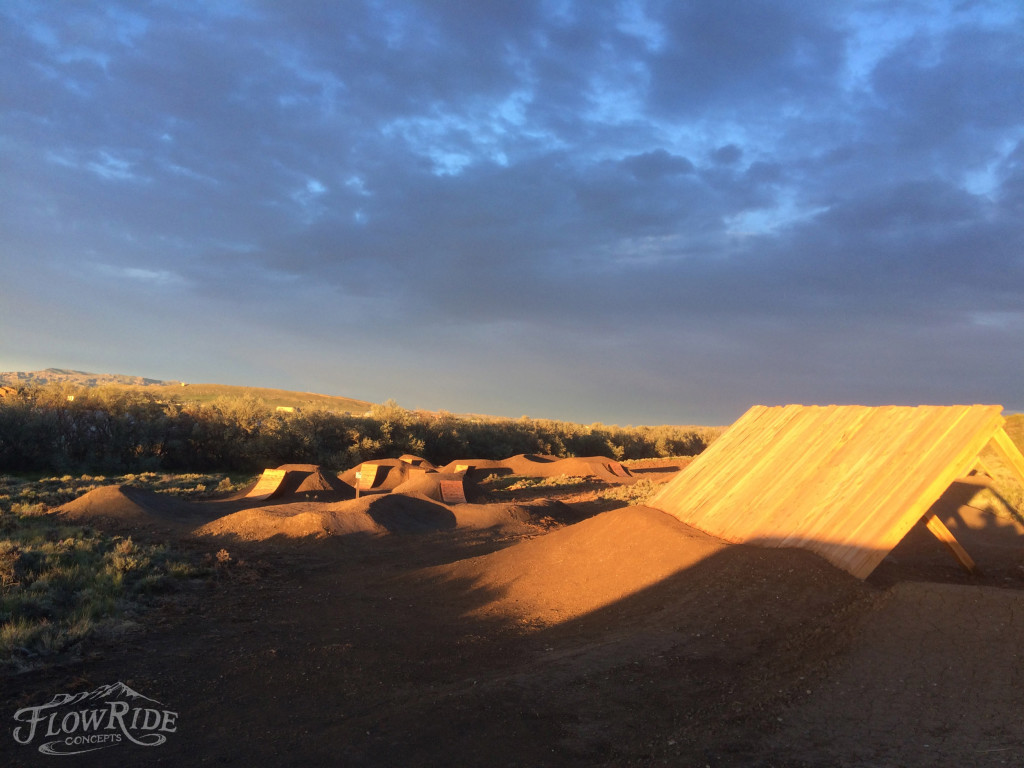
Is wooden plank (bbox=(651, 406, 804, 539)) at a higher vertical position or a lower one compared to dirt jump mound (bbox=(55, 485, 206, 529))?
higher

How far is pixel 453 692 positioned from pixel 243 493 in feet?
52.5

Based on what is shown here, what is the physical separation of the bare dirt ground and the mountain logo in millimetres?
129

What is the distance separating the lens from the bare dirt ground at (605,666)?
3879 millimetres

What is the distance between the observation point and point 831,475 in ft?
24.3

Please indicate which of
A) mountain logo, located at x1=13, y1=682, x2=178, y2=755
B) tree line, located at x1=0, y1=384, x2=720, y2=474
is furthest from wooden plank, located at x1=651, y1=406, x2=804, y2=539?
tree line, located at x1=0, y1=384, x2=720, y2=474

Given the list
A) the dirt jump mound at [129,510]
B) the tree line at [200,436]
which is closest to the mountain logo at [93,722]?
the dirt jump mound at [129,510]

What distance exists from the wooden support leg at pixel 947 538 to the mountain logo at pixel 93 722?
710 centimetres

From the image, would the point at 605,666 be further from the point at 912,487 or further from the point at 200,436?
the point at 200,436

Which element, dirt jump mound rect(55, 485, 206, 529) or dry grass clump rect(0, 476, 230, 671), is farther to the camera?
dirt jump mound rect(55, 485, 206, 529)

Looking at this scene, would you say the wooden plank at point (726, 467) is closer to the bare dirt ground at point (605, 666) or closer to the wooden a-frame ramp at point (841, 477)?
the wooden a-frame ramp at point (841, 477)

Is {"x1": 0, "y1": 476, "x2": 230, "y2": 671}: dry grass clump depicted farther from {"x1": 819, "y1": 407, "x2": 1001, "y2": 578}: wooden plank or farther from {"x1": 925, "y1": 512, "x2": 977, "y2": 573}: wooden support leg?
{"x1": 925, "y1": 512, "x2": 977, "y2": 573}: wooden support leg

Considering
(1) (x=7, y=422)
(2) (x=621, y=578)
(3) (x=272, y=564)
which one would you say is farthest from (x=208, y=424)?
(2) (x=621, y=578)

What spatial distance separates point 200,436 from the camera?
2714 cm

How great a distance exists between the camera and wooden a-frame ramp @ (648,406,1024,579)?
6.09m
